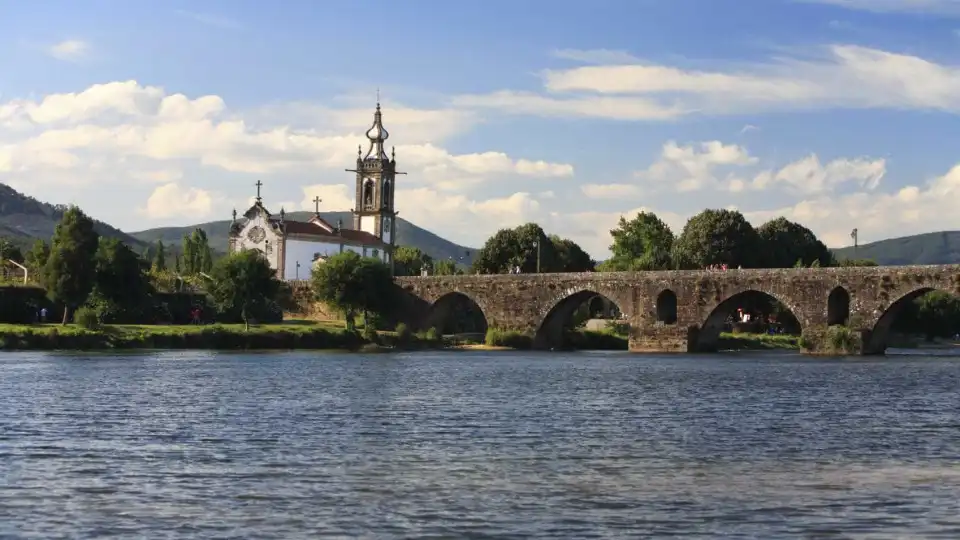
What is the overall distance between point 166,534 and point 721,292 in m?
70.4

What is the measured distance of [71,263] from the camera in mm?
81062

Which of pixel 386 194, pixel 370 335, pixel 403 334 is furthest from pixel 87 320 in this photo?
pixel 386 194

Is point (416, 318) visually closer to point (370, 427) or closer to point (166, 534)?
point (370, 427)

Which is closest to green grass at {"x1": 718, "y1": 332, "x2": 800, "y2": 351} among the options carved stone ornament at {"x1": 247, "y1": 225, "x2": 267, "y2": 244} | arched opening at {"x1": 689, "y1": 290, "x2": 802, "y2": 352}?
arched opening at {"x1": 689, "y1": 290, "x2": 802, "y2": 352}

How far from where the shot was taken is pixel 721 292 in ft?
289

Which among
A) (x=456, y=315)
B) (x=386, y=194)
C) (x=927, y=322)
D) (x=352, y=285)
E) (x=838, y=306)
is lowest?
(x=456, y=315)

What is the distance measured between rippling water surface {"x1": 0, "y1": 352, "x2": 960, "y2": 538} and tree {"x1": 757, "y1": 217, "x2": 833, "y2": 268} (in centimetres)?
7212

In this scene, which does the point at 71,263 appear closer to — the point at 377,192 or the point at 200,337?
the point at 200,337

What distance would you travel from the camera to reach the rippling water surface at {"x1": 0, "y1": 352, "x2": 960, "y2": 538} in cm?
2173

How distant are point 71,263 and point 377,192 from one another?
58834 millimetres

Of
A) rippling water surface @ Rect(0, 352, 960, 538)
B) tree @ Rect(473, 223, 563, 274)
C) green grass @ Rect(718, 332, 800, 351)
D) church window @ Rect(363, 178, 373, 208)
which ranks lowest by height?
rippling water surface @ Rect(0, 352, 960, 538)

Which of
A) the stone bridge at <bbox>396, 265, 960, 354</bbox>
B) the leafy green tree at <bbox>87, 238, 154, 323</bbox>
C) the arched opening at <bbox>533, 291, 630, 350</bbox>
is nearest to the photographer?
the stone bridge at <bbox>396, 265, 960, 354</bbox>

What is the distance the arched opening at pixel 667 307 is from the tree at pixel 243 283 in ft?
83.6

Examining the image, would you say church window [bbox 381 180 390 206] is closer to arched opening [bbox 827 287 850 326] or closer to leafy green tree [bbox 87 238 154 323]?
leafy green tree [bbox 87 238 154 323]
